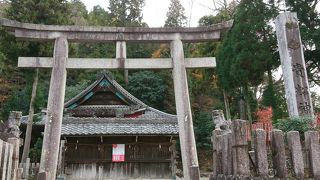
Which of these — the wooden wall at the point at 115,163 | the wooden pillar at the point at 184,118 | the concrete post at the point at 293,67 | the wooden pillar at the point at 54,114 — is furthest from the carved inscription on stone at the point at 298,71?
the wooden pillar at the point at 54,114

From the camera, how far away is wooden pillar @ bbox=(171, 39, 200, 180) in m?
8.23

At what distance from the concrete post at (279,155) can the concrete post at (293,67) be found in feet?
24.4

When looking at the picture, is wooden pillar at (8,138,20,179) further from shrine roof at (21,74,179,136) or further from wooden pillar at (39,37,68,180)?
shrine roof at (21,74,179,136)

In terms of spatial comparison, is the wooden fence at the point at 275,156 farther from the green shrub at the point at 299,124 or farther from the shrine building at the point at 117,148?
the shrine building at the point at 117,148

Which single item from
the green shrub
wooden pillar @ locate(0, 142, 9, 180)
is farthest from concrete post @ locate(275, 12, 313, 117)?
wooden pillar @ locate(0, 142, 9, 180)

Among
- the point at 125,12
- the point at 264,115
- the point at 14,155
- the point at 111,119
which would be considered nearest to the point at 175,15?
the point at 125,12

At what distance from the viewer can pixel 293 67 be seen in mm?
13484

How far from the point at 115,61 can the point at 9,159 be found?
3.46 metres

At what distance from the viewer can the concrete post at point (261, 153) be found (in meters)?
5.84

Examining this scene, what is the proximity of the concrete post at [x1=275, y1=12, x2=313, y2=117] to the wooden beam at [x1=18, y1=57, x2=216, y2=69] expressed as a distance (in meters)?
5.47

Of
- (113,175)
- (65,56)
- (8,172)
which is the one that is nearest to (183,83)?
(65,56)

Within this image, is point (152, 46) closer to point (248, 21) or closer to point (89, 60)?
point (248, 21)

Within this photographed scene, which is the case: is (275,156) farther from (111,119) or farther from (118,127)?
(111,119)

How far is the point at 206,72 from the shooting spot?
31203 millimetres
